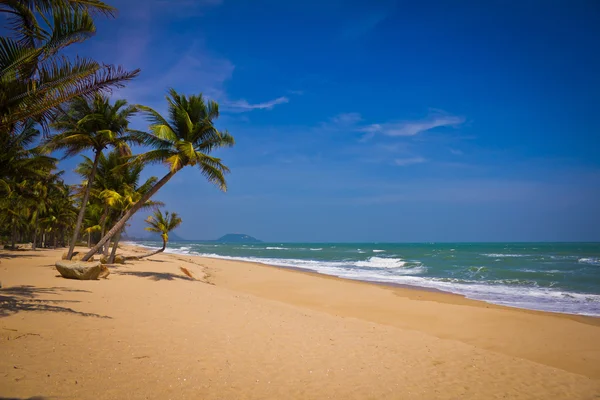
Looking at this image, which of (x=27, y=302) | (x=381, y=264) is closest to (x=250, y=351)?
(x=27, y=302)

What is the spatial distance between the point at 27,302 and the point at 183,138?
9064 millimetres

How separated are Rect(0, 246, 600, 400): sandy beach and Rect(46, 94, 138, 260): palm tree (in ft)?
22.0

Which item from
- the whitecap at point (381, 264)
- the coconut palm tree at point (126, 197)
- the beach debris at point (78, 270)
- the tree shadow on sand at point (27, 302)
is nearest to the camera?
the tree shadow on sand at point (27, 302)

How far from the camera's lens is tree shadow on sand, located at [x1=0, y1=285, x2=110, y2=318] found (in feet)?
19.5

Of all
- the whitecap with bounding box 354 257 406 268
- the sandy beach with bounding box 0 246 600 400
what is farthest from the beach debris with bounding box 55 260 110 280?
the whitecap with bounding box 354 257 406 268

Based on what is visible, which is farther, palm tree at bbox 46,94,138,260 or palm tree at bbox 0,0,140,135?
palm tree at bbox 46,94,138,260

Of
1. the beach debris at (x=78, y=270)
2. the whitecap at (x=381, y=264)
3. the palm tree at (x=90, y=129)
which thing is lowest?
the whitecap at (x=381, y=264)

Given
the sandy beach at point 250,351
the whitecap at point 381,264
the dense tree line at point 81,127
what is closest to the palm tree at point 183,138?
the dense tree line at point 81,127

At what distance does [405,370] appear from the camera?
5238mm

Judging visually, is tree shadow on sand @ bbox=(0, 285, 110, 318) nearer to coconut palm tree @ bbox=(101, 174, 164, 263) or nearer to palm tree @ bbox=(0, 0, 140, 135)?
palm tree @ bbox=(0, 0, 140, 135)

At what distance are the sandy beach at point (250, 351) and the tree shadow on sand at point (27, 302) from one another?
1.3 inches

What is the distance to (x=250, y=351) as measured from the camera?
540 centimetres

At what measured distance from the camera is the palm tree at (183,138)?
13477 millimetres

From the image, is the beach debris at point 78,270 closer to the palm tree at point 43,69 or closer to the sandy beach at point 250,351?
the sandy beach at point 250,351
